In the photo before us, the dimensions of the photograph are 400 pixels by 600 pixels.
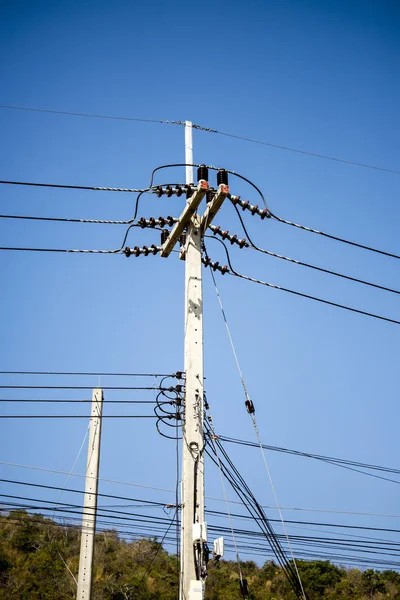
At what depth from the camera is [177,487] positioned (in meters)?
12.6

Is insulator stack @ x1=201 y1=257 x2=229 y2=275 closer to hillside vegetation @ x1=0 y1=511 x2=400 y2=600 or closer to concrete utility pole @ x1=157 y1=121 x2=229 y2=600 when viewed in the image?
concrete utility pole @ x1=157 y1=121 x2=229 y2=600

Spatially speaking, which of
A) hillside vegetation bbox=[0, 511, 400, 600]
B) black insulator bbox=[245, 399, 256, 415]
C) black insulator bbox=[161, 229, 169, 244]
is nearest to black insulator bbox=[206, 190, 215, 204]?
black insulator bbox=[161, 229, 169, 244]

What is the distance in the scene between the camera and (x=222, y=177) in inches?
479

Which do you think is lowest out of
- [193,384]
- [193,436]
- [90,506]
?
[90,506]

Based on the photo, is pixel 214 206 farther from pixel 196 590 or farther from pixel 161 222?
pixel 196 590

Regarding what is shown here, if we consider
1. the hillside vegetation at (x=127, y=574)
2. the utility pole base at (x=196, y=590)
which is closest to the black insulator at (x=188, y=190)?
the utility pole base at (x=196, y=590)

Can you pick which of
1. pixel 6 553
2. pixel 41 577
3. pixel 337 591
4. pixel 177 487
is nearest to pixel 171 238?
pixel 177 487

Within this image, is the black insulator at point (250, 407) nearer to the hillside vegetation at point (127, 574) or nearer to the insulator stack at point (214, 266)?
the insulator stack at point (214, 266)

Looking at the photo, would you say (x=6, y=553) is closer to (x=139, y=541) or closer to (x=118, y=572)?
(x=118, y=572)

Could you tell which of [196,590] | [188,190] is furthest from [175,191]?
[196,590]

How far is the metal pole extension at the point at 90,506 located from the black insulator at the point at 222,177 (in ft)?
19.9

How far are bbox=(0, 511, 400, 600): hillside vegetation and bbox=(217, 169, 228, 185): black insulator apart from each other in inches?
887

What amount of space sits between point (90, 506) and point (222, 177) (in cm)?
741

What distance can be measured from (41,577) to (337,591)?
17.5 meters
